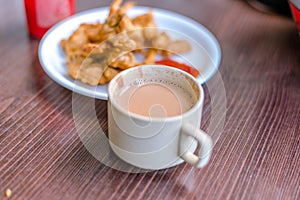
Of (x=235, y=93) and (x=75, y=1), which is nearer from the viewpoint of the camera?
(x=235, y=93)

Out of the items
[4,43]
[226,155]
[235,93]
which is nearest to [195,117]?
[226,155]

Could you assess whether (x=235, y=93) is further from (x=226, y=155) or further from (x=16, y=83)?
(x=16, y=83)

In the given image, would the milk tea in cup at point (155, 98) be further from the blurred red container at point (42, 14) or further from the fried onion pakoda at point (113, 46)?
the blurred red container at point (42, 14)

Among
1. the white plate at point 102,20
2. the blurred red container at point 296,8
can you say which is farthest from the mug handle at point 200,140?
the blurred red container at point 296,8

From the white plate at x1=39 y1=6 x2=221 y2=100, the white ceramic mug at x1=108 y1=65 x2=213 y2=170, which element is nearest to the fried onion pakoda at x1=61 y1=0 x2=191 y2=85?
the white plate at x1=39 y1=6 x2=221 y2=100

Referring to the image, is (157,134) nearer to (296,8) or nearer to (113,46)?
(113,46)

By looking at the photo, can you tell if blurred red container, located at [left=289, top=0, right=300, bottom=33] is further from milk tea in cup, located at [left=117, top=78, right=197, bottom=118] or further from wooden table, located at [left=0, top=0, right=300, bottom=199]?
milk tea in cup, located at [left=117, top=78, right=197, bottom=118]
